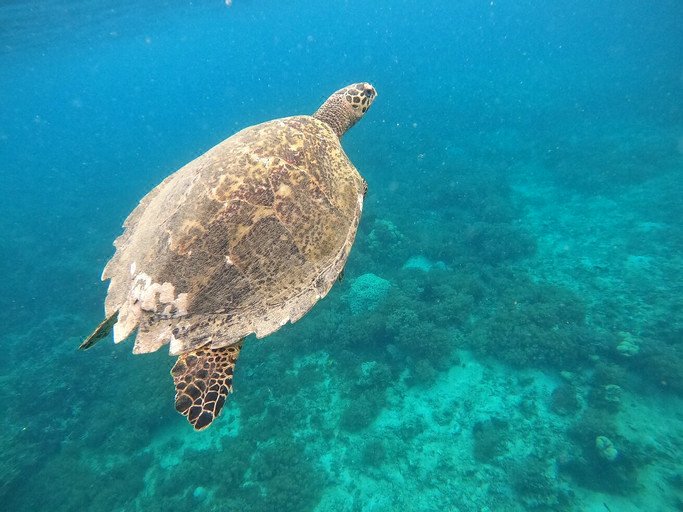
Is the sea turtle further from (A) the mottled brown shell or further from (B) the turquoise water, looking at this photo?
(B) the turquoise water

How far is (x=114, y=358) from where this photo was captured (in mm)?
12188

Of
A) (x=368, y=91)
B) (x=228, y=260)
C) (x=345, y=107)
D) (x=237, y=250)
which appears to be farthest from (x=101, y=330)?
(x=368, y=91)

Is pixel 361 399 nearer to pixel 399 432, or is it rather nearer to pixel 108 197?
pixel 399 432

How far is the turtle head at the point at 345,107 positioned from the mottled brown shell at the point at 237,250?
1664mm

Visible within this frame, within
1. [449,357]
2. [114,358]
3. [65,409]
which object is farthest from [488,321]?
[65,409]

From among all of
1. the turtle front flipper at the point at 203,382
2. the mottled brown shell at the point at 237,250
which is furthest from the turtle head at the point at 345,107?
the turtle front flipper at the point at 203,382

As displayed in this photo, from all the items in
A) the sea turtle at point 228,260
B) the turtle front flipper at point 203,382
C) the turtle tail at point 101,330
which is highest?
the sea turtle at point 228,260

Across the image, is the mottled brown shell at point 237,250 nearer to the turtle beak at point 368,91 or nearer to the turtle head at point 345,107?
the turtle head at point 345,107

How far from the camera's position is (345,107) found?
6.16 m

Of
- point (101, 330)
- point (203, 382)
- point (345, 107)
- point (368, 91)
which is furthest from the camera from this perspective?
point (368, 91)

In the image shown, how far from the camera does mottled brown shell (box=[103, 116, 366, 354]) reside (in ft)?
11.5

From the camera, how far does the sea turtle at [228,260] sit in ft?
11.5

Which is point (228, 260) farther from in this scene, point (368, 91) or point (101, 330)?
point (368, 91)

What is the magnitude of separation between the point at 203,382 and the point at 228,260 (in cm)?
130
